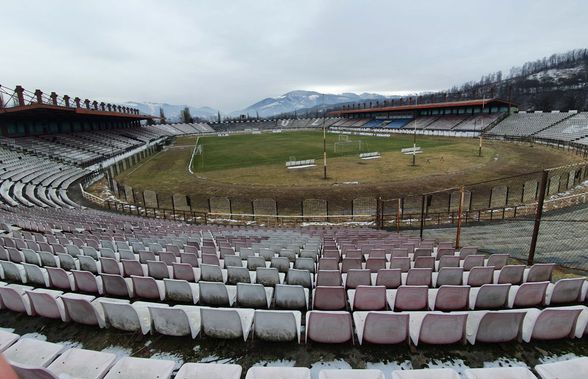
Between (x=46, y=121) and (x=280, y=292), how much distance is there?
62.3m

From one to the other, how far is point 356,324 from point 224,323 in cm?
210

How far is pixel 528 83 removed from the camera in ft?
557

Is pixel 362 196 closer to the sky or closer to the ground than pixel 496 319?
closer to the ground

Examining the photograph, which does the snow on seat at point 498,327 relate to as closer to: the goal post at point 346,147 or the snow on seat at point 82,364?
the snow on seat at point 82,364

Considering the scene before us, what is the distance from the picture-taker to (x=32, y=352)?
3.99 meters

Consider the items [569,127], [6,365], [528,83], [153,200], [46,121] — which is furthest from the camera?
[528,83]

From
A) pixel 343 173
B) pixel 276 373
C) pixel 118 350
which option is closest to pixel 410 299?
pixel 276 373

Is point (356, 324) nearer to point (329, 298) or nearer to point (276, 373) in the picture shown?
point (329, 298)

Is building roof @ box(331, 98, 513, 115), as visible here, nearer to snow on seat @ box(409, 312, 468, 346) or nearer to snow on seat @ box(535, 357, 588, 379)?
snow on seat @ box(409, 312, 468, 346)

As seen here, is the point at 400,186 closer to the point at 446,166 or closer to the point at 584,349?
the point at 446,166

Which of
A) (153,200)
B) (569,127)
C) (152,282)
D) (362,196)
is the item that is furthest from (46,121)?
(569,127)

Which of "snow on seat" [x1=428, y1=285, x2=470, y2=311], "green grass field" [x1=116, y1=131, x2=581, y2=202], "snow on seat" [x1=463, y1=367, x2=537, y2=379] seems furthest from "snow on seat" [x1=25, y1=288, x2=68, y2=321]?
"green grass field" [x1=116, y1=131, x2=581, y2=202]

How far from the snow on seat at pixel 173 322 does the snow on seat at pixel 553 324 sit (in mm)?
5149

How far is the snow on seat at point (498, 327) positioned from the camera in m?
4.45
